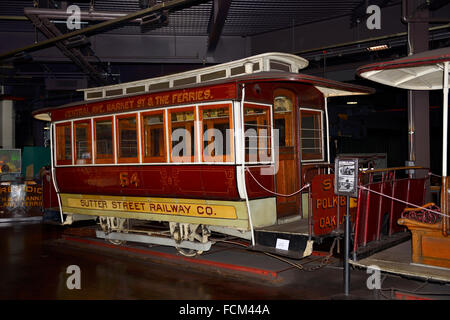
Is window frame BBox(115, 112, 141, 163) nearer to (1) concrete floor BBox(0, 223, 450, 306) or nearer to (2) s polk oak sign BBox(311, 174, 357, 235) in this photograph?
(1) concrete floor BBox(0, 223, 450, 306)

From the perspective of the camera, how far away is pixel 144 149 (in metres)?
8.62

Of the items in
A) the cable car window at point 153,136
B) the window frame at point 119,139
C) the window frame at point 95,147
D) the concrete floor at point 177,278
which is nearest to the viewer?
the concrete floor at point 177,278

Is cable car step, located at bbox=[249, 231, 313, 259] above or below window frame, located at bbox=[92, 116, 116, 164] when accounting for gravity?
below

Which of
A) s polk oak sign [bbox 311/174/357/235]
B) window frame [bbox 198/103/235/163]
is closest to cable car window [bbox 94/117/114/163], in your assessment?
window frame [bbox 198/103/235/163]

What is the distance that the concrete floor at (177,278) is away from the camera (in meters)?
6.18

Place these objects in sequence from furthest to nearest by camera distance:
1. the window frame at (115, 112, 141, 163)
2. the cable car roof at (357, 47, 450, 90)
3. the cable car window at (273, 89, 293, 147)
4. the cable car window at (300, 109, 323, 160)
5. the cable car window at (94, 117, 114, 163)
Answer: the cable car window at (94, 117, 114, 163)
the window frame at (115, 112, 141, 163)
the cable car window at (300, 109, 323, 160)
the cable car window at (273, 89, 293, 147)
the cable car roof at (357, 47, 450, 90)

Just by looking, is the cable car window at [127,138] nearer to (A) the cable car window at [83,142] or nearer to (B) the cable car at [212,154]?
(B) the cable car at [212,154]

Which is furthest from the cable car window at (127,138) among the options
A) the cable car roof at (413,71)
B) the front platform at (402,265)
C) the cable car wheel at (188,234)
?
the front platform at (402,265)

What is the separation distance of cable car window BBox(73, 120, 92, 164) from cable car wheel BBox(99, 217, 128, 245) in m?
1.35

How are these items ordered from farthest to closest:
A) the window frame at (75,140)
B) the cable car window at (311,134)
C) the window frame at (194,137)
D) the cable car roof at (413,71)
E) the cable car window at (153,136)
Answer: the window frame at (75,140) < the cable car window at (153,136) < the cable car window at (311,134) < the window frame at (194,137) < the cable car roof at (413,71)

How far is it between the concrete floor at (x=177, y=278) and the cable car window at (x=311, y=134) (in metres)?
1.93

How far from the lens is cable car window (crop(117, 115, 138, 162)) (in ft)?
29.1
